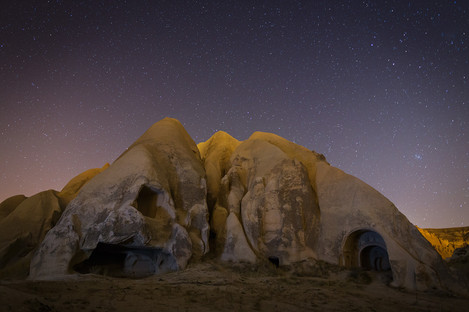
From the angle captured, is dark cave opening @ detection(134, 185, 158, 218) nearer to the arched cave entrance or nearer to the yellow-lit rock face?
the arched cave entrance

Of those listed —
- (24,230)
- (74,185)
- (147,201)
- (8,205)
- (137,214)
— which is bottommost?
(24,230)

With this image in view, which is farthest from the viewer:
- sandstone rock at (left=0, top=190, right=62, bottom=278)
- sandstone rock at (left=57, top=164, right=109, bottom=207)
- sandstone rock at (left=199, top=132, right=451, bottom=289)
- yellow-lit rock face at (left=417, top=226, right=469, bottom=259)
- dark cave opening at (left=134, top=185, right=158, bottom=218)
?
yellow-lit rock face at (left=417, top=226, right=469, bottom=259)

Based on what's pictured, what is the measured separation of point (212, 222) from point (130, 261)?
548 cm

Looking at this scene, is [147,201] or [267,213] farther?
[267,213]

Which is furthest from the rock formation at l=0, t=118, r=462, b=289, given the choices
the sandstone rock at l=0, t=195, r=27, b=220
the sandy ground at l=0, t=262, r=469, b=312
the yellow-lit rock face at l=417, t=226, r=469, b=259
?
the yellow-lit rock face at l=417, t=226, r=469, b=259

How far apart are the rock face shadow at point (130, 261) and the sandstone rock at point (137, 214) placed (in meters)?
0.59

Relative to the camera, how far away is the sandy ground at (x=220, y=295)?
6.61 metres

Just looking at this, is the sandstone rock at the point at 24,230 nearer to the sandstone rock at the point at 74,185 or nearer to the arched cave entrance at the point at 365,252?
the sandstone rock at the point at 74,185

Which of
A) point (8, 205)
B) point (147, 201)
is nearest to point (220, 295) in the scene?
point (147, 201)

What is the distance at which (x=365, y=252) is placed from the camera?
49.3ft

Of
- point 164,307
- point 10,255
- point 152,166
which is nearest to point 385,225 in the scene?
point 164,307

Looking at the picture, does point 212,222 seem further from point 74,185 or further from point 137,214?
point 74,185

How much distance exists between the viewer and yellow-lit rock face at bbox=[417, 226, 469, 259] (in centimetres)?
3023

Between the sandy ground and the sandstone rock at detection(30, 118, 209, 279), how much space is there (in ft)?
5.57
